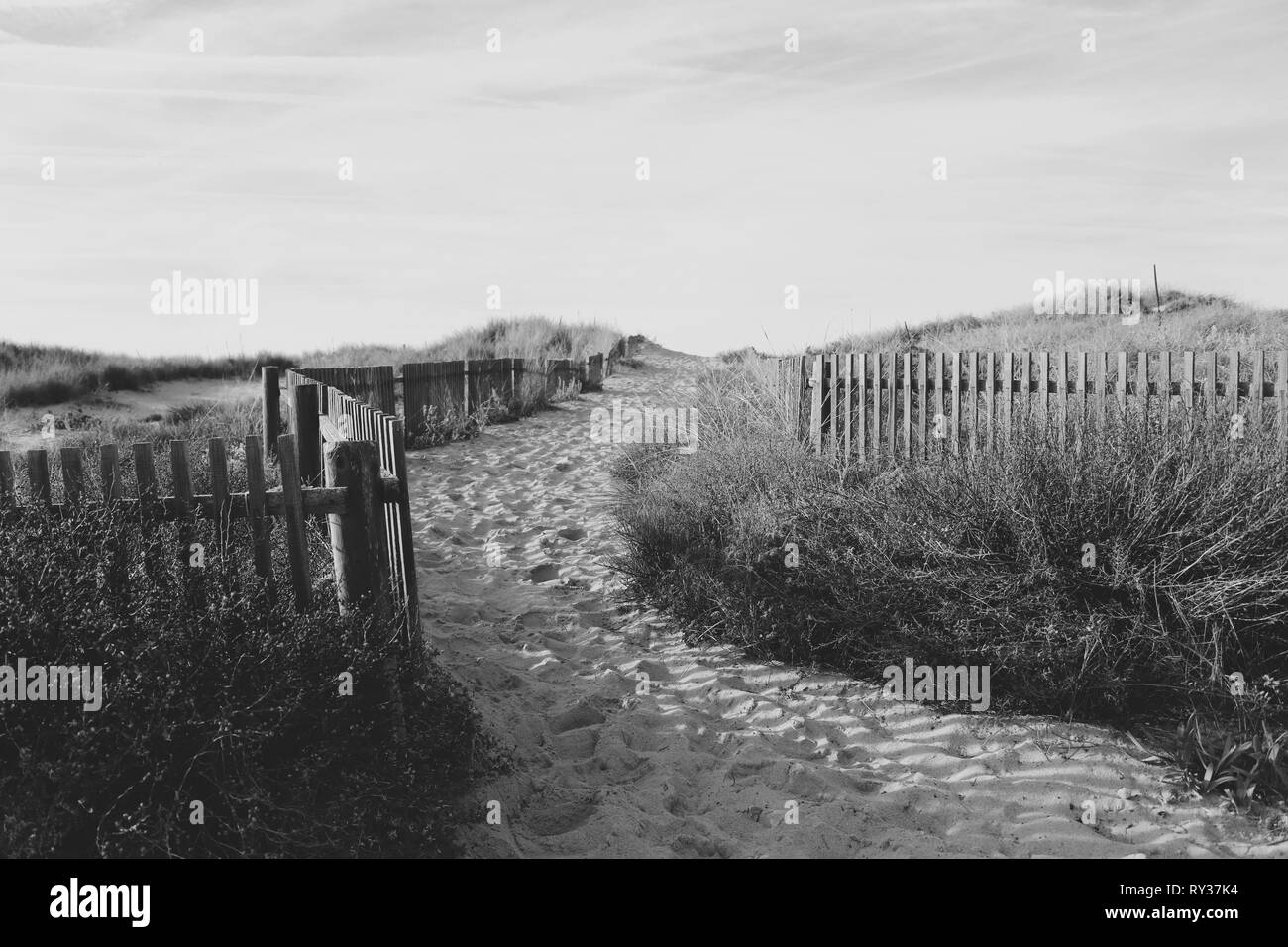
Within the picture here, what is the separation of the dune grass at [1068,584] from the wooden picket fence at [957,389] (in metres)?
3.43

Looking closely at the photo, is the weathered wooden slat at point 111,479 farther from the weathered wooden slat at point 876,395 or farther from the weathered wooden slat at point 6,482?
the weathered wooden slat at point 876,395

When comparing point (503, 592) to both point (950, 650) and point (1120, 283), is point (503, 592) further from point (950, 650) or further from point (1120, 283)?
point (1120, 283)

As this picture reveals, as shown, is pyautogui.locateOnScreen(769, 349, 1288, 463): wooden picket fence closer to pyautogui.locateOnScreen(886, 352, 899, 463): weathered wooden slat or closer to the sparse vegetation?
pyautogui.locateOnScreen(886, 352, 899, 463): weathered wooden slat

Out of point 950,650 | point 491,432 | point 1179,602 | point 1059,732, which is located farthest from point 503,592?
point 491,432

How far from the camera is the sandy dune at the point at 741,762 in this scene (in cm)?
416

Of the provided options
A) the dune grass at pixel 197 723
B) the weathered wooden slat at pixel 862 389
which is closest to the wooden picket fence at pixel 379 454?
the dune grass at pixel 197 723

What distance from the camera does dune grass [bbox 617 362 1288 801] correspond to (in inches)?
199

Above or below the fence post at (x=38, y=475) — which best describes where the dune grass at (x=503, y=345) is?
above

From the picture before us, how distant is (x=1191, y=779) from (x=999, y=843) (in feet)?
3.47

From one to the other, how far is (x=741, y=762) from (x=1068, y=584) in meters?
2.01

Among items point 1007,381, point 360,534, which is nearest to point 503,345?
point 1007,381

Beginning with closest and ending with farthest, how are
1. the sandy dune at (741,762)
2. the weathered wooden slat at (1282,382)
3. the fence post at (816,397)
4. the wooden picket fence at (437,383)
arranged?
the sandy dune at (741,762), the weathered wooden slat at (1282,382), the fence post at (816,397), the wooden picket fence at (437,383)

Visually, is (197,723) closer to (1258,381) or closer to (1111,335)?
(1258,381)
